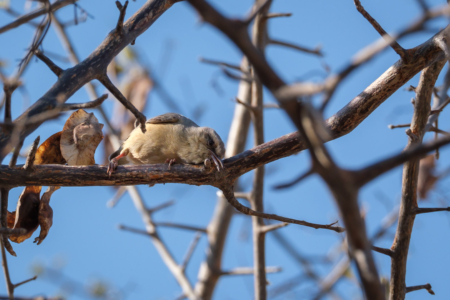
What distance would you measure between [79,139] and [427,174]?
153 inches

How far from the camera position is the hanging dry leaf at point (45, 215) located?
320 cm

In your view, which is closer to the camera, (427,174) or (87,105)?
(87,105)

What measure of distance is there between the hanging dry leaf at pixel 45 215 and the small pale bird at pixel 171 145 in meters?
1.20

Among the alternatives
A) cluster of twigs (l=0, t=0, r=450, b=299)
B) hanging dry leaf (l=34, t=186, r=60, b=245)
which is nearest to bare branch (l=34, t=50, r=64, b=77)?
cluster of twigs (l=0, t=0, r=450, b=299)

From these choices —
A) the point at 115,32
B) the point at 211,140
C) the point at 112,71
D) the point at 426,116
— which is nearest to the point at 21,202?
the point at 115,32

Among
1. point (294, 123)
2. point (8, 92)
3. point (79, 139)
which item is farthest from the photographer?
point (79, 139)

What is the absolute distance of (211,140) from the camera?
14.6 ft

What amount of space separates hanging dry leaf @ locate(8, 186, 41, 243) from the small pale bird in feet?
4.13

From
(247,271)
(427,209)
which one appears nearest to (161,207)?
(247,271)

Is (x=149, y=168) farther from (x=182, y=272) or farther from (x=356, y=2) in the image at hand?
(x=182, y=272)

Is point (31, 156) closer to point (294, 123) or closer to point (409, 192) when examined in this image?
point (294, 123)

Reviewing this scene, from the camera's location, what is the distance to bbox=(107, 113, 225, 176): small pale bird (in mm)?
4348

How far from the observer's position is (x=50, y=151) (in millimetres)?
3447

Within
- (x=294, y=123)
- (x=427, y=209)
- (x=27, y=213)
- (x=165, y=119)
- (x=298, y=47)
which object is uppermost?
(x=298, y=47)
